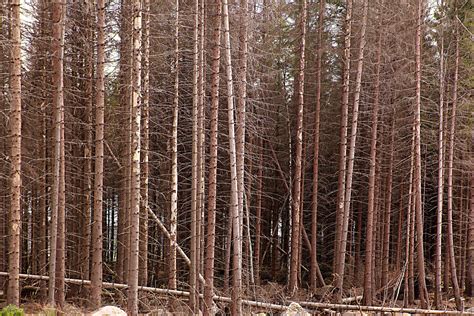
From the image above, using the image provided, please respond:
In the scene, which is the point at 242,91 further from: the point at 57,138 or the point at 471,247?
the point at 471,247

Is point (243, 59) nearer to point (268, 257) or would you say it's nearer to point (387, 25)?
point (387, 25)

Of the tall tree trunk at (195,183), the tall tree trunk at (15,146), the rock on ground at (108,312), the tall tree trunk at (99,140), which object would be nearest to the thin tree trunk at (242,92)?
the tall tree trunk at (195,183)

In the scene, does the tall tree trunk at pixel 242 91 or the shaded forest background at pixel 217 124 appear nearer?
the shaded forest background at pixel 217 124

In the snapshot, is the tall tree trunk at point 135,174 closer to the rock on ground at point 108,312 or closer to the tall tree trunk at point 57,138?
the rock on ground at point 108,312

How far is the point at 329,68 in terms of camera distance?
21031 millimetres

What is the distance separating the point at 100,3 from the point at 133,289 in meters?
5.94

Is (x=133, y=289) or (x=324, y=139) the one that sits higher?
(x=324, y=139)

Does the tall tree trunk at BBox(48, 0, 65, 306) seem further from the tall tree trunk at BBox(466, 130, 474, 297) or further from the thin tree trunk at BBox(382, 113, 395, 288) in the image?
the tall tree trunk at BBox(466, 130, 474, 297)

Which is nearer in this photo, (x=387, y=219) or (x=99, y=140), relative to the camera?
(x=99, y=140)

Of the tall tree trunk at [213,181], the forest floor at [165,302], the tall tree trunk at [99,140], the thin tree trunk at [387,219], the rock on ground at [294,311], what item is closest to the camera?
the tall tree trunk at [99,140]

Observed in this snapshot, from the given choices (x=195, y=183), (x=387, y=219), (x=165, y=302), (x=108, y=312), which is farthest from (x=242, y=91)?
(x=387, y=219)

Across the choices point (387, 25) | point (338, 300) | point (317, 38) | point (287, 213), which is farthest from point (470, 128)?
point (287, 213)

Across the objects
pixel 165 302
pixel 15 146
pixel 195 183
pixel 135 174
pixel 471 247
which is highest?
pixel 15 146

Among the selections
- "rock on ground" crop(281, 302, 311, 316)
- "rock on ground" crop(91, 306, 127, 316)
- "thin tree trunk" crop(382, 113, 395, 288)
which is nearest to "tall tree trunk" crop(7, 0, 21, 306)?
"rock on ground" crop(91, 306, 127, 316)
